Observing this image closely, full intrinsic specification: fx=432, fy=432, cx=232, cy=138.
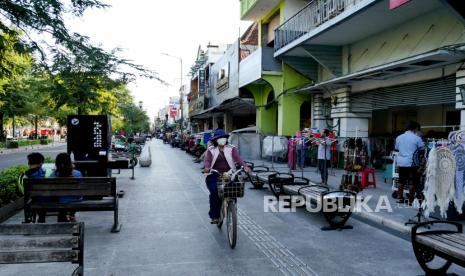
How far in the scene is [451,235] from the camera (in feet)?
16.0

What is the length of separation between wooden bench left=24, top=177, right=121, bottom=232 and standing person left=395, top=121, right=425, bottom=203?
591 centimetres

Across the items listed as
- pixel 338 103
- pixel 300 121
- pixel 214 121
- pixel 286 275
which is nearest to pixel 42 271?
pixel 286 275

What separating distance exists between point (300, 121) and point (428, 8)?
40.5 ft

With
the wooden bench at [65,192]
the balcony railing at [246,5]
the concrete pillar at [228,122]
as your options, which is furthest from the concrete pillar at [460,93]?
the concrete pillar at [228,122]

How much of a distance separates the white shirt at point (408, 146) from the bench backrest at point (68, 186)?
19.4 ft

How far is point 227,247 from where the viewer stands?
6.43 metres

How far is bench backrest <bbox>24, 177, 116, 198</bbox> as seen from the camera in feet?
22.5

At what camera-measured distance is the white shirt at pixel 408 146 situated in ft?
29.4

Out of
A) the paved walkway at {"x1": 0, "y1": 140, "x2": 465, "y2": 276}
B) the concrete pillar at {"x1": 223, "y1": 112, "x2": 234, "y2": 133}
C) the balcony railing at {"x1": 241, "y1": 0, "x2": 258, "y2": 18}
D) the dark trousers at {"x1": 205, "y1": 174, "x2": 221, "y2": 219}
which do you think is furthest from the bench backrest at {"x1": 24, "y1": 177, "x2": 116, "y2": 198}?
the concrete pillar at {"x1": 223, "y1": 112, "x2": 234, "y2": 133}

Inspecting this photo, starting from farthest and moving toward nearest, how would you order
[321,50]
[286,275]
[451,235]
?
1. [321,50]
2. [286,275]
3. [451,235]

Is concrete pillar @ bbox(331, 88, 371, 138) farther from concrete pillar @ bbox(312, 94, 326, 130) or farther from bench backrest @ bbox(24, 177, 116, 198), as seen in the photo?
bench backrest @ bbox(24, 177, 116, 198)

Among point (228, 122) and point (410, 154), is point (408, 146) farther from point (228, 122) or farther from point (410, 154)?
point (228, 122)

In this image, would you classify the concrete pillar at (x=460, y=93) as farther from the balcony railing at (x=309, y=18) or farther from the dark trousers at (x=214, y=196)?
the dark trousers at (x=214, y=196)

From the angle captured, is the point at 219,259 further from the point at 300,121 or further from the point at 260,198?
the point at 300,121
